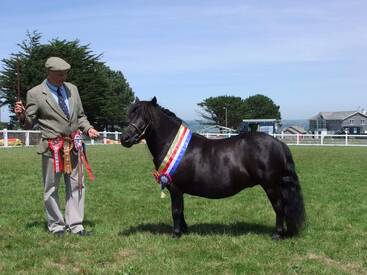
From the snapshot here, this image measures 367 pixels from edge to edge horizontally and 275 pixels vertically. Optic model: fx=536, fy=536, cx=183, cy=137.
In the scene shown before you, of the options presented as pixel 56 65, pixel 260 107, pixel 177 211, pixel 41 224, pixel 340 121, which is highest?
pixel 260 107

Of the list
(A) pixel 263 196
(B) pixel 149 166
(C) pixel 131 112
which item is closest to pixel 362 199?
(A) pixel 263 196

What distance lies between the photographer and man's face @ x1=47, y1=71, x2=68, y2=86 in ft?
23.3

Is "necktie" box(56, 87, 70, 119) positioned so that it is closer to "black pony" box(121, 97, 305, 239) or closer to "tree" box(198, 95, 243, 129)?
"black pony" box(121, 97, 305, 239)

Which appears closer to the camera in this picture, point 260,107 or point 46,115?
point 46,115

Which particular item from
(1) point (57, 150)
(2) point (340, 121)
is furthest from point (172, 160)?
(2) point (340, 121)

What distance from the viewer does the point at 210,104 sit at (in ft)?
433

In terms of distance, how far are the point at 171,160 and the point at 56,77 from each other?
1.89 metres

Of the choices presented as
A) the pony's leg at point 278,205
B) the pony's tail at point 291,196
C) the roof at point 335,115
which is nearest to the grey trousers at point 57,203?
the pony's leg at point 278,205

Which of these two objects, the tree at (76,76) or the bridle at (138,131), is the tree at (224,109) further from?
the bridle at (138,131)

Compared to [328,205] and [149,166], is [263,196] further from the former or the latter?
[149,166]

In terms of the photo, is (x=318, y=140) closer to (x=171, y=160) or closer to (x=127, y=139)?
(x=171, y=160)

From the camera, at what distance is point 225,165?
22.5 ft

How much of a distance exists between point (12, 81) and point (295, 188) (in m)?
58.5

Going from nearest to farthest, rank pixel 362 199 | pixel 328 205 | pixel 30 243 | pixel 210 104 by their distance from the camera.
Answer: pixel 30 243 < pixel 328 205 < pixel 362 199 < pixel 210 104
